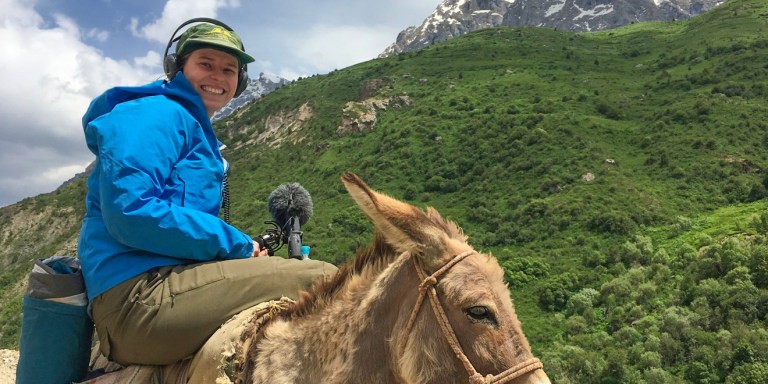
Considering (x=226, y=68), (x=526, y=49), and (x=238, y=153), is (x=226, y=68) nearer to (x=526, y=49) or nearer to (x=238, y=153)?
(x=238, y=153)

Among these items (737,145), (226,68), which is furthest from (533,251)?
(226,68)

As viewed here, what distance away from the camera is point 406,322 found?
2.19 meters

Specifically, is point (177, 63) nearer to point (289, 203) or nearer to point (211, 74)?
point (211, 74)

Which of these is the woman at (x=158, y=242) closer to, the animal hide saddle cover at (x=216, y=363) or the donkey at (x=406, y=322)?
the animal hide saddle cover at (x=216, y=363)

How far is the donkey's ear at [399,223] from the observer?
2148mm

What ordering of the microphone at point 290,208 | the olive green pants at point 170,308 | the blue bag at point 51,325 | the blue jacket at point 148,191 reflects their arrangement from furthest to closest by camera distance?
1. the microphone at point 290,208
2. the blue bag at point 51,325
3. the olive green pants at point 170,308
4. the blue jacket at point 148,191

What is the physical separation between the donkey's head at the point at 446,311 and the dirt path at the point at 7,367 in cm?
1210

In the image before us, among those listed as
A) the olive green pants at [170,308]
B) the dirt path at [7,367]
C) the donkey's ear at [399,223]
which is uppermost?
the donkey's ear at [399,223]

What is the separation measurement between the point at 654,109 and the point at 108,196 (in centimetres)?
7172

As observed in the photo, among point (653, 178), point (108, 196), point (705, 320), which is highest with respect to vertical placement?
point (108, 196)

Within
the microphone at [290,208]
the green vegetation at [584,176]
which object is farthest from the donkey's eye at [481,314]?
the green vegetation at [584,176]

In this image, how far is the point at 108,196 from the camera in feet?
7.34

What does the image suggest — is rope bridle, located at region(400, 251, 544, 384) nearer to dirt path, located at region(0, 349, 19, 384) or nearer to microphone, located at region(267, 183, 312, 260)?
microphone, located at region(267, 183, 312, 260)

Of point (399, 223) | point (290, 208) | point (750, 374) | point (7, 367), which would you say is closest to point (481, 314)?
point (399, 223)
